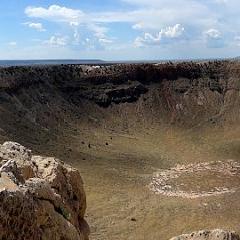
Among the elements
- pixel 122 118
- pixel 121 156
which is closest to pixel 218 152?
pixel 121 156

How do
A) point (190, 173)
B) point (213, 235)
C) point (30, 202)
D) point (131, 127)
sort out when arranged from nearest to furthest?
point (30, 202) → point (213, 235) → point (190, 173) → point (131, 127)

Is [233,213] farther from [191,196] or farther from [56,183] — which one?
[56,183]

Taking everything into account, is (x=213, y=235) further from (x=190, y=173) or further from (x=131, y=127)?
(x=131, y=127)

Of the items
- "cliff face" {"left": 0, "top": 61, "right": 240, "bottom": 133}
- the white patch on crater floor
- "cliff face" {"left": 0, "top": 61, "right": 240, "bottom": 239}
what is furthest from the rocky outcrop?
"cliff face" {"left": 0, "top": 61, "right": 240, "bottom": 133}

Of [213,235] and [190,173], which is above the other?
[213,235]

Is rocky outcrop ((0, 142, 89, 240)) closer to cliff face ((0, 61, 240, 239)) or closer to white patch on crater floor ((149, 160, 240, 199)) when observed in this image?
cliff face ((0, 61, 240, 239))

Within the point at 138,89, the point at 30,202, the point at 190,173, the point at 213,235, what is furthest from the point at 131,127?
the point at 30,202

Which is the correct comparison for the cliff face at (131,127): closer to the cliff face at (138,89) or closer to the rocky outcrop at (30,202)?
the cliff face at (138,89)

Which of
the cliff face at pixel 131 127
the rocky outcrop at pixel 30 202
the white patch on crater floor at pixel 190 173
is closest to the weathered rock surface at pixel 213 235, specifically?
the rocky outcrop at pixel 30 202
